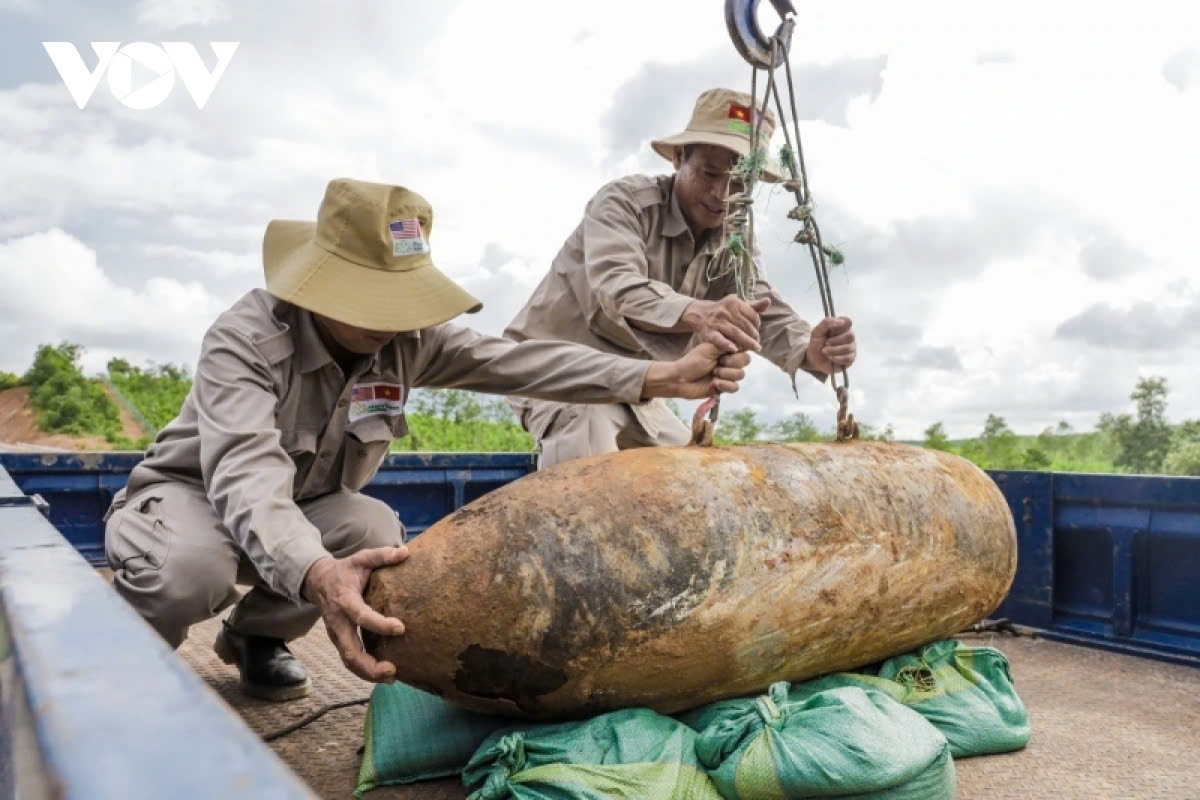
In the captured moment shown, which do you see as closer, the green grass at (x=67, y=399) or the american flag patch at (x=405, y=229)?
the american flag patch at (x=405, y=229)

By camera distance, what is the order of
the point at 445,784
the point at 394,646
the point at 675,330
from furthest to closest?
the point at 675,330, the point at 445,784, the point at 394,646

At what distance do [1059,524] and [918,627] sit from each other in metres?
1.39

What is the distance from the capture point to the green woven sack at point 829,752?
1.86 m

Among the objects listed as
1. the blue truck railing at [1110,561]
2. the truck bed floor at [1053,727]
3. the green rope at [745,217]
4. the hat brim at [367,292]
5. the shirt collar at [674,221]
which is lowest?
the truck bed floor at [1053,727]

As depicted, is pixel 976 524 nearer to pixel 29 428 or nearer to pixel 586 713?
pixel 586 713

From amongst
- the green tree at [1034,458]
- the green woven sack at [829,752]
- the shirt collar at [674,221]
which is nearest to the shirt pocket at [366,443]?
the green woven sack at [829,752]

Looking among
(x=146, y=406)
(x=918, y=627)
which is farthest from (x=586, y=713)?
(x=146, y=406)

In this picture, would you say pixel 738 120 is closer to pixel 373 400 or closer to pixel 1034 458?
pixel 373 400

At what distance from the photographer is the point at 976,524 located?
268 cm

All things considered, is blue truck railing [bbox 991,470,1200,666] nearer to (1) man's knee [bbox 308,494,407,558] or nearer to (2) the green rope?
(2) the green rope

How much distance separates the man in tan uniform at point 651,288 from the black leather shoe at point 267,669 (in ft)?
3.26

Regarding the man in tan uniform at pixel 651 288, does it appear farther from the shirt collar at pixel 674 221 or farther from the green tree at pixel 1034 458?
the green tree at pixel 1034 458

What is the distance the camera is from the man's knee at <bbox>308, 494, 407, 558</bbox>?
2596 mm

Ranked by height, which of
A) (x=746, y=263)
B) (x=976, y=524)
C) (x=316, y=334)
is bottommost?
(x=976, y=524)
